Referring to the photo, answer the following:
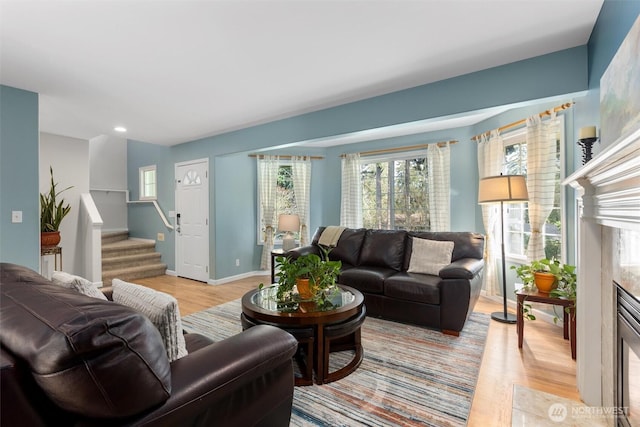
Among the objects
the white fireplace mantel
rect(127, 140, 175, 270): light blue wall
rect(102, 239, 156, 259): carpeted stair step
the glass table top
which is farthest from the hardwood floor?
rect(102, 239, 156, 259): carpeted stair step

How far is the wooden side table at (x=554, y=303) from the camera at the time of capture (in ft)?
8.07

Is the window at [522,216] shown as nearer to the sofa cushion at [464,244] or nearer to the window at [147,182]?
the sofa cushion at [464,244]

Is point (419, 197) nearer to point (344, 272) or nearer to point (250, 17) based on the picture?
point (344, 272)

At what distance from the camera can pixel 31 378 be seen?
0.83m

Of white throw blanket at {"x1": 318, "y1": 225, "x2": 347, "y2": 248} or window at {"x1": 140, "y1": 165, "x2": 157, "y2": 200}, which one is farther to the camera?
window at {"x1": 140, "y1": 165, "x2": 157, "y2": 200}

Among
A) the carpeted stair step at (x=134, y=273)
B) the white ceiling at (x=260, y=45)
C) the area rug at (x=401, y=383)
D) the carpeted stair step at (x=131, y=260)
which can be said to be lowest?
the area rug at (x=401, y=383)

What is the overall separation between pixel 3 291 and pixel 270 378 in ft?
3.38

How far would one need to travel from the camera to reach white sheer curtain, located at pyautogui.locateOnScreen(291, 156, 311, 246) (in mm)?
5395

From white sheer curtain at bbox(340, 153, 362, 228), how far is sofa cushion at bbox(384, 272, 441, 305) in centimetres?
207

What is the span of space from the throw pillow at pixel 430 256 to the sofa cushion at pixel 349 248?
730 millimetres

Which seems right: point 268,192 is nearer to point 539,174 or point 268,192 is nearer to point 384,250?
point 384,250

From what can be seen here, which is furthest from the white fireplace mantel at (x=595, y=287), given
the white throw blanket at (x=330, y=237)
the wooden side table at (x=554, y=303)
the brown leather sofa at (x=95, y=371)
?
the white throw blanket at (x=330, y=237)

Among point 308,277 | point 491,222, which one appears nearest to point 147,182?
point 308,277

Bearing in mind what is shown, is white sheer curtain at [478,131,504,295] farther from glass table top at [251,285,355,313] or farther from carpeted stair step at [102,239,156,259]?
carpeted stair step at [102,239,156,259]
